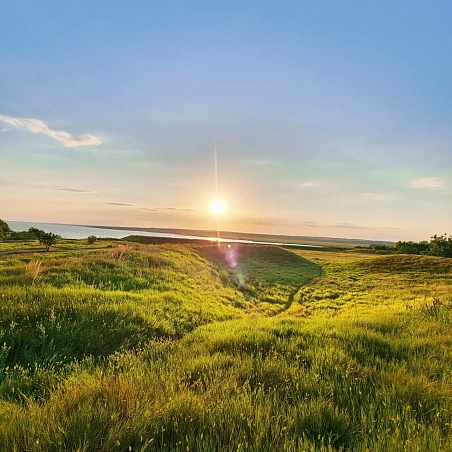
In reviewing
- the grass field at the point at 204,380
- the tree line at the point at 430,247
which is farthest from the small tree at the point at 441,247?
the grass field at the point at 204,380

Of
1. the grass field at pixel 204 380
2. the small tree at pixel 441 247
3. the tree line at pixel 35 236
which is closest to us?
the grass field at pixel 204 380

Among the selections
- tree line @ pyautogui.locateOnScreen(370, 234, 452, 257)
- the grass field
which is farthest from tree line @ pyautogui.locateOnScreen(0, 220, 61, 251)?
tree line @ pyautogui.locateOnScreen(370, 234, 452, 257)

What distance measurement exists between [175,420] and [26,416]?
1.54m

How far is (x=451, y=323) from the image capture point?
769 cm

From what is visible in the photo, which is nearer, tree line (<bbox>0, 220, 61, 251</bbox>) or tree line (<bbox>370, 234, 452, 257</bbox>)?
tree line (<bbox>0, 220, 61, 251</bbox>)

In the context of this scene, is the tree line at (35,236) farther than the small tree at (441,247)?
No

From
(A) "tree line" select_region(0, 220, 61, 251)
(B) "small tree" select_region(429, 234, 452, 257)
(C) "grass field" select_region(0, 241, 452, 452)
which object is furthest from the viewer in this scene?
(B) "small tree" select_region(429, 234, 452, 257)

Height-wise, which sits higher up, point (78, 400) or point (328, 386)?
point (78, 400)

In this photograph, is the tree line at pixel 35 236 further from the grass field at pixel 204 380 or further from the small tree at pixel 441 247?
the small tree at pixel 441 247

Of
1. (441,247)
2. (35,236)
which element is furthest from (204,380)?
(441,247)

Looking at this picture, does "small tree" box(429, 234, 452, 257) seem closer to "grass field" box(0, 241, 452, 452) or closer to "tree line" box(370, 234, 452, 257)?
"tree line" box(370, 234, 452, 257)

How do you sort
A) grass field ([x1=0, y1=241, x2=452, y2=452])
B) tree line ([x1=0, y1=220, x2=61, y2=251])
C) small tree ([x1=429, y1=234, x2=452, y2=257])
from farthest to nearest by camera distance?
small tree ([x1=429, y1=234, x2=452, y2=257]) → tree line ([x1=0, y1=220, x2=61, y2=251]) → grass field ([x1=0, y1=241, x2=452, y2=452])

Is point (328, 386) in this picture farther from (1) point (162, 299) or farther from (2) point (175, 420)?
(1) point (162, 299)

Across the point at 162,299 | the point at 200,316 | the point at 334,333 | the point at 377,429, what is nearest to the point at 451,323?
the point at 334,333
